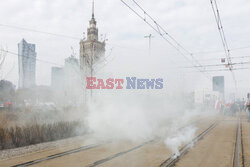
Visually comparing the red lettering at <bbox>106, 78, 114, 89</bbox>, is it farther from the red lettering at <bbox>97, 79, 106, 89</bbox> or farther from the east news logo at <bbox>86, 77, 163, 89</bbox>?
the red lettering at <bbox>97, 79, 106, 89</bbox>

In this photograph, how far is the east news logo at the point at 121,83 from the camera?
1770cm

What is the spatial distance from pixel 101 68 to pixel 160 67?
18.1 feet

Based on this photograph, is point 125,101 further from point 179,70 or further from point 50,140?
point 179,70

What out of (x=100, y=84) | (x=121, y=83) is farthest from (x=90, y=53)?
(x=121, y=83)

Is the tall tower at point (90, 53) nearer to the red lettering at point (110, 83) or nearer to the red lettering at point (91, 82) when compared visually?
the red lettering at point (91, 82)

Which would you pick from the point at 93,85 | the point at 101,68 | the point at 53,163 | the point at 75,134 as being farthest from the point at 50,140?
the point at 101,68

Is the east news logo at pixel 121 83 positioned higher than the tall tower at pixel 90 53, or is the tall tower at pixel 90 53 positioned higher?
the tall tower at pixel 90 53

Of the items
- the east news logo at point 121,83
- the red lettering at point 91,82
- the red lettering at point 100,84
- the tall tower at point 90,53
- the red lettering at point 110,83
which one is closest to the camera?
the red lettering at point 110,83

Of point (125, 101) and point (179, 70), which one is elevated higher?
point (179, 70)

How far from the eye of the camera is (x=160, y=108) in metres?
24.5

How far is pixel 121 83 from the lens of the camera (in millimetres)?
17797

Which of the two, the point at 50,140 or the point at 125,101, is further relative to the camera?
the point at 125,101

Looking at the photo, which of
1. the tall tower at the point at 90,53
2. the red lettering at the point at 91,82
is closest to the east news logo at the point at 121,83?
the red lettering at the point at 91,82

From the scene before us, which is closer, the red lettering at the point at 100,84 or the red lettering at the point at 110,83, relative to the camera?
the red lettering at the point at 110,83
